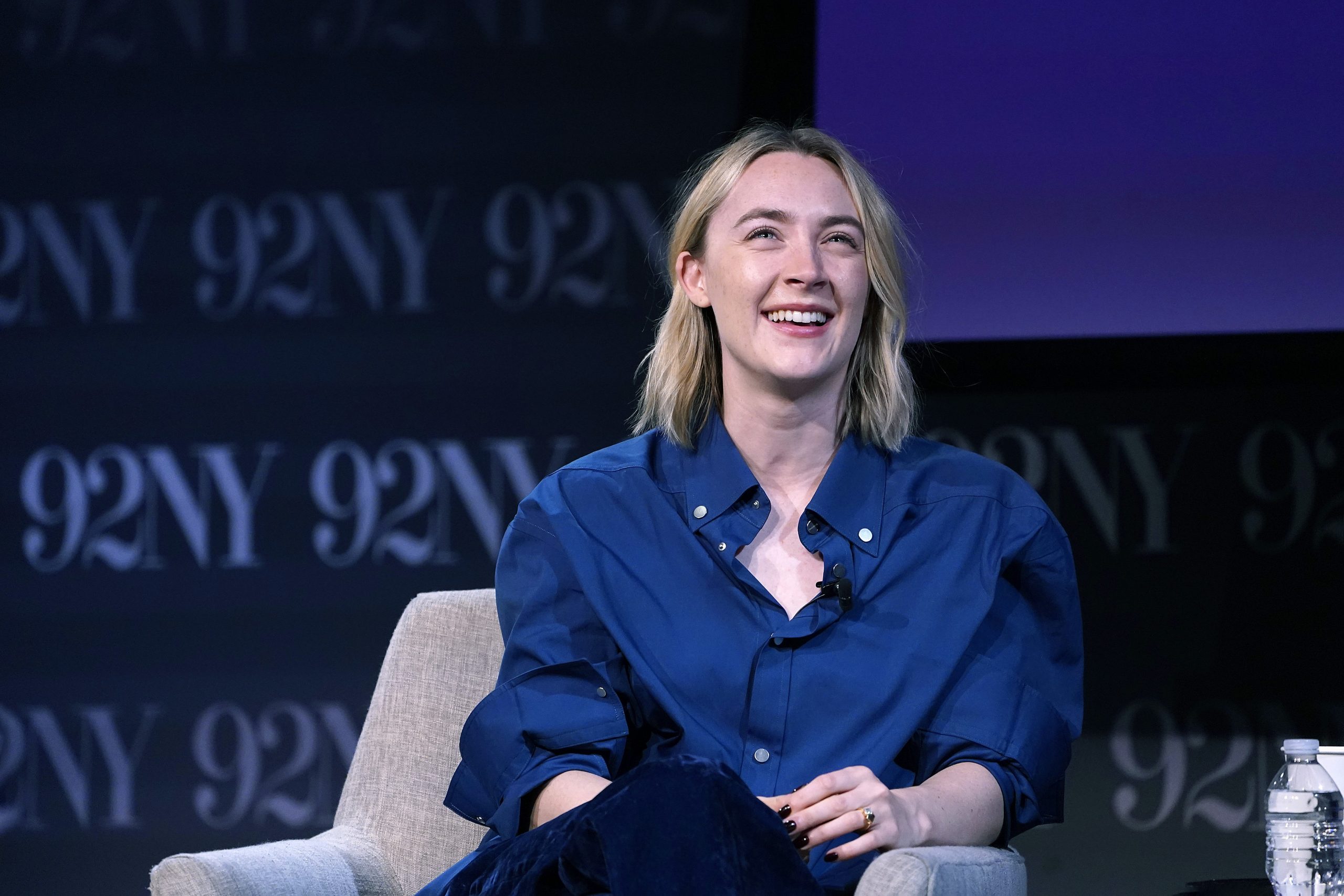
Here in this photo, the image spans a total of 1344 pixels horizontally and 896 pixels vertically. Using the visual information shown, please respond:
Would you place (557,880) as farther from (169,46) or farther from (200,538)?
(169,46)

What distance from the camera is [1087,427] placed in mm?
3076

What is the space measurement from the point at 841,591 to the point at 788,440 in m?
0.25

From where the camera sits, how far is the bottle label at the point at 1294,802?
5.82 feet

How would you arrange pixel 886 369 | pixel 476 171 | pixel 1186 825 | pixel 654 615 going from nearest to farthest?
Answer: pixel 654 615 → pixel 886 369 → pixel 1186 825 → pixel 476 171

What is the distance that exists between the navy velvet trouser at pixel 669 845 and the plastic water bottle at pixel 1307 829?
2.16 ft

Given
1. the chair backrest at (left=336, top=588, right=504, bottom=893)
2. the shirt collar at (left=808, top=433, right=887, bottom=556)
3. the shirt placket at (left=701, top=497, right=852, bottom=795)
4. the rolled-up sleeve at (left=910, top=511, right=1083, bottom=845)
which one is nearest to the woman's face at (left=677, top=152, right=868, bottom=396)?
the shirt collar at (left=808, top=433, right=887, bottom=556)

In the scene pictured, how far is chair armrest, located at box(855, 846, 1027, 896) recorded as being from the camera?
1.47 meters

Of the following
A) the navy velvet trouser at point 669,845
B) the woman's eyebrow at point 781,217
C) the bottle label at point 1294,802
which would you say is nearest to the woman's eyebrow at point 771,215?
the woman's eyebrow at point 781,217

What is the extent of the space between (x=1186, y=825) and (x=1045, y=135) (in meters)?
1.40

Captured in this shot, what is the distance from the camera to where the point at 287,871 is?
1.79 metres

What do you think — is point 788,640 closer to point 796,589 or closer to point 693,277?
point 796,589

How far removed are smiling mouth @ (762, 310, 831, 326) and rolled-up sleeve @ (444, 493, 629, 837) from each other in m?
0.39

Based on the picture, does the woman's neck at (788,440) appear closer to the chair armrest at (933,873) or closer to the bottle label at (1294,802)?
the chair armrest at (933,873)

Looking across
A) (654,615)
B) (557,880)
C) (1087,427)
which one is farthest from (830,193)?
(1087,427)
